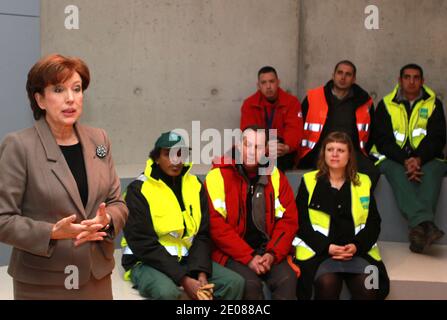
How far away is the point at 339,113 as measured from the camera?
201 inches

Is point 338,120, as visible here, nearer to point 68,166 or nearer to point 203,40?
point 203,40

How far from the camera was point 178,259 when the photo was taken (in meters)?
3.68

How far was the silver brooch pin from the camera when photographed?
2152 mm

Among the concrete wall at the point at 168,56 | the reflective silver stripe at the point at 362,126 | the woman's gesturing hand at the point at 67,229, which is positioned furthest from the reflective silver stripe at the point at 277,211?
the woman's gesturing hand at the point at 67,229

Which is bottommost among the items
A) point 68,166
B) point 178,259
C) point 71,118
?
point 178,259

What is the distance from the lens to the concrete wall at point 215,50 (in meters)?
5.36

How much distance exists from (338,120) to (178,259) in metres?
2.01

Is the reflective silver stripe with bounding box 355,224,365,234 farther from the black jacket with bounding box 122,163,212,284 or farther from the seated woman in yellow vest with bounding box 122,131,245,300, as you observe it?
the black jacket with bounding box 122,163,212,284

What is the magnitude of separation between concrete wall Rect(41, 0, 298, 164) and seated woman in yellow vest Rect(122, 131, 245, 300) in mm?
1819

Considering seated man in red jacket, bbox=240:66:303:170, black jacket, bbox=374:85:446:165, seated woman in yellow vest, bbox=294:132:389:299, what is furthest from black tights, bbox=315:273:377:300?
seated man in red jacket, bbox=240:66:303:170

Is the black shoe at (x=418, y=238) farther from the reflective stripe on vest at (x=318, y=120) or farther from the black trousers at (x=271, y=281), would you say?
the black trousers at (x=271, y=281)

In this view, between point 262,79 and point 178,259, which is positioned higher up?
point 262,79

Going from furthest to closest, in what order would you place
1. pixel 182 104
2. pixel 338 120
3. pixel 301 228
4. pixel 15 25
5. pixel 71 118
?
pixel 182 104 → pixel 338 120 → pixel 15 25 → pixel 301 228 → pixel 71 118
